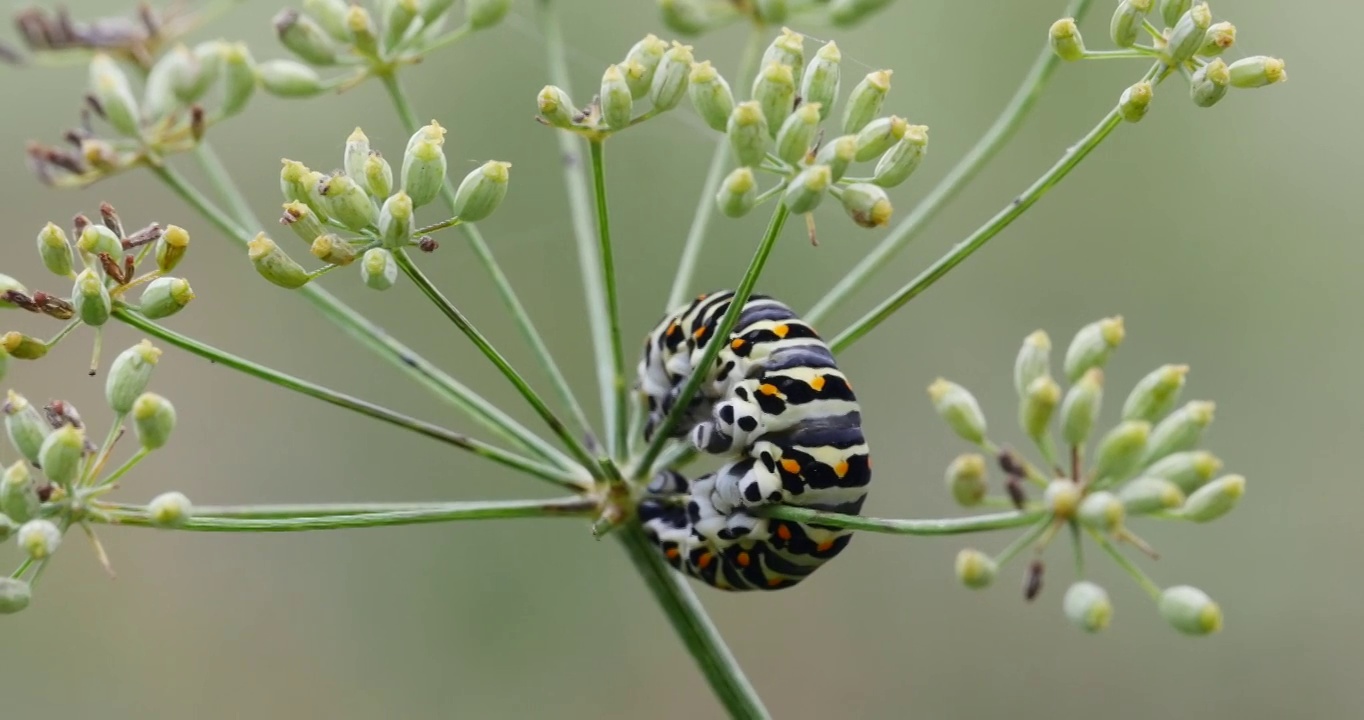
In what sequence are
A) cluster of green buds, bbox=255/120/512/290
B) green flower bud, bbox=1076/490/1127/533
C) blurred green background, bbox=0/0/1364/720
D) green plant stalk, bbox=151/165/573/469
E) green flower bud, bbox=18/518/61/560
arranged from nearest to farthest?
1. green flower bud, bbox=1076/490/1127/533
2. green flower bud, bbox=18/518/61/560
3. cluster of green buds, bbox=255/120/512/290
4. green plant stalk, bbox=151/165/573/469
5. blurred green background, bbox=0/0/1364/720

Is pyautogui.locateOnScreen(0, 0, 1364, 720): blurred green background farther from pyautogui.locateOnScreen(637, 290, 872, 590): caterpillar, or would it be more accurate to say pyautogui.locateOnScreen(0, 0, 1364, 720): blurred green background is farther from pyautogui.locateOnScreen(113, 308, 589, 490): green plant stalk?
pyautogui.locateOnScreen(113, 308, 589, 490): green plant stalk

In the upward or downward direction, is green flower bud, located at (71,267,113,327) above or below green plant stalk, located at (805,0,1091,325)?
above

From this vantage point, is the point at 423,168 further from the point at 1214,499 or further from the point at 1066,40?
the point at 1214,499

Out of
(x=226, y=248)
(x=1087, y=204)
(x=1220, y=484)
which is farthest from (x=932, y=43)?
(x=1220, y=484)

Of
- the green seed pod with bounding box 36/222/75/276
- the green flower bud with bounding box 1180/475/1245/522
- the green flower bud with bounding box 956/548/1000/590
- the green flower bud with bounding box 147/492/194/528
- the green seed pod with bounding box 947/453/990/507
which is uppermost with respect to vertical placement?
the green seed pod with bounding box 36/222/75/276

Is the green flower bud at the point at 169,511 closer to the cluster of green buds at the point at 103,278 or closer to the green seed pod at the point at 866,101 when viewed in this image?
the cluster of green buds at the point at 103,278

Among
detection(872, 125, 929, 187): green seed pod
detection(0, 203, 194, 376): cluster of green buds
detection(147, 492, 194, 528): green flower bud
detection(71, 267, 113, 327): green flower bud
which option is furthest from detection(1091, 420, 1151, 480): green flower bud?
detection(71, 267, 113, 327): green flower bud
